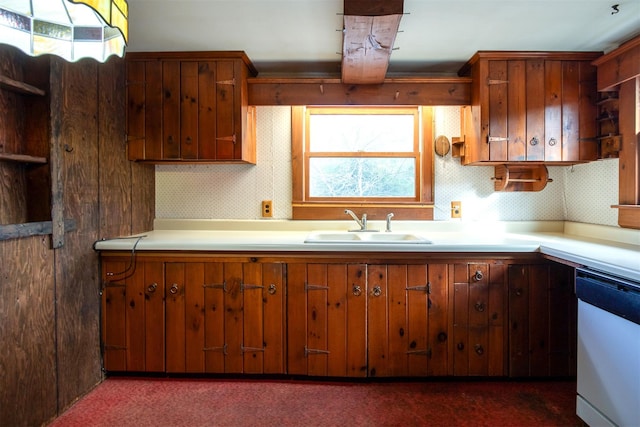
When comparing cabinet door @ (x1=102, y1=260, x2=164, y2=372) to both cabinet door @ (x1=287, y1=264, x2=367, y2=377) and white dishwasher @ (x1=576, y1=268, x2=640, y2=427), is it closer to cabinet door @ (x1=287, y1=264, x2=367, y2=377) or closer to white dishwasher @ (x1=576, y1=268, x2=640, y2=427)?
cabinet door @ (x1=287, y1=264, x2=367, y2=377)

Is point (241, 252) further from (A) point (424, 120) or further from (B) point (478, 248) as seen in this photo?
(A) point (424, 120)

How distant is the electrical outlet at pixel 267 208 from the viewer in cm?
258

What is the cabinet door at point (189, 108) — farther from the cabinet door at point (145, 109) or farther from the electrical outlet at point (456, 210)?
the electrical outlet at point (456, 210)

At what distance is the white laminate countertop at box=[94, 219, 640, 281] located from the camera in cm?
170

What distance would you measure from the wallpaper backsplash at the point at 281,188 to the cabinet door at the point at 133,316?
67 centimetres

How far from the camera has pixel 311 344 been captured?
2.00m

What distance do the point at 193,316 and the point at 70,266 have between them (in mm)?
698

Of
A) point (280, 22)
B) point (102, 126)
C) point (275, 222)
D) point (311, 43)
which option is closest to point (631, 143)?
point (311, 43)

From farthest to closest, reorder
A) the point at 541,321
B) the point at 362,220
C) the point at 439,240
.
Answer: the point at 362,220 < the point at 439,240 < the point at 541,321

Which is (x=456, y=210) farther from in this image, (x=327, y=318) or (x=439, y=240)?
(x=327, y=318)

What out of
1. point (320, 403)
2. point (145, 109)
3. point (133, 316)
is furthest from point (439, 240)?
point (145, 109)

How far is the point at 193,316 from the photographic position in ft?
6.63

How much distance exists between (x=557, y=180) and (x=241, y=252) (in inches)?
91.9

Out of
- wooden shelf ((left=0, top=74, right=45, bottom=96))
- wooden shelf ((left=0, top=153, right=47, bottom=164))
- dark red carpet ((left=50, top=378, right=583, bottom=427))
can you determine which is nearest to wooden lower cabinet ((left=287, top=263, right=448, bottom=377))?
dark red carpet ((left=50, top=378, right=583, bottom=427))
